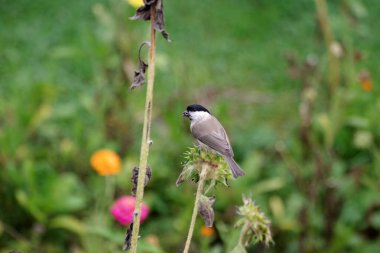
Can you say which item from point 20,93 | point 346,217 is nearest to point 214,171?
point 346,217

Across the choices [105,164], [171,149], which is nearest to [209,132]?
[105,164]

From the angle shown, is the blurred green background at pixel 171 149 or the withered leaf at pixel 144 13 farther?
the blurred green background at pixel 171 149

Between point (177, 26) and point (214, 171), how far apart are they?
623 centimetres

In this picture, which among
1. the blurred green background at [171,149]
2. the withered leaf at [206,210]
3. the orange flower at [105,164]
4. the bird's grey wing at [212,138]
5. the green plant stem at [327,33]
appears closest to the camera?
the withered leaf at [206,210]

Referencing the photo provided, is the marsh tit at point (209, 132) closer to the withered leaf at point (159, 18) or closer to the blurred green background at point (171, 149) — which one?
the withered leaf at point (159, 18)

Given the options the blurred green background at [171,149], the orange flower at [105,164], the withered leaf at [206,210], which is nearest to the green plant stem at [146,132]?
the withered leaf at [206,210]

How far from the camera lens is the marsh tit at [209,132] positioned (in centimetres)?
120

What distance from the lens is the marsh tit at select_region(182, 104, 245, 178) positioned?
1199mm

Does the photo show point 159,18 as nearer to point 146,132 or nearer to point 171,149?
point 146,132

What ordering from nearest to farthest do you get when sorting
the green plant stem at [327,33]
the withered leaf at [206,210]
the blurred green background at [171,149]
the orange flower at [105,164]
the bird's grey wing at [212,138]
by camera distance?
the withered leaf at [206,210] → the bird's grey wing at [212,138] → the orange flower at [105,164] → the blurred green background at [171,149] → the green plant stem at [327,33]

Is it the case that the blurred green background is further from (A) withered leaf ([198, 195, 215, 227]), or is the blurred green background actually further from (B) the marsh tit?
(A) withered leaf ([198, 195, 215, 227])

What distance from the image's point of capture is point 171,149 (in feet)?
14.9

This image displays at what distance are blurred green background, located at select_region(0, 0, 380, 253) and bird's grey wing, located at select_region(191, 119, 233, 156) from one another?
1.36 meters

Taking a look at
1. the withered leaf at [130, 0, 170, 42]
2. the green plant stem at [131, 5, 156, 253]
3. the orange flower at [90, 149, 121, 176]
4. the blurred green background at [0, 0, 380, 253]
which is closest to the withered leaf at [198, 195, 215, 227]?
the green plant stem at [131, 5, 156, 253]
